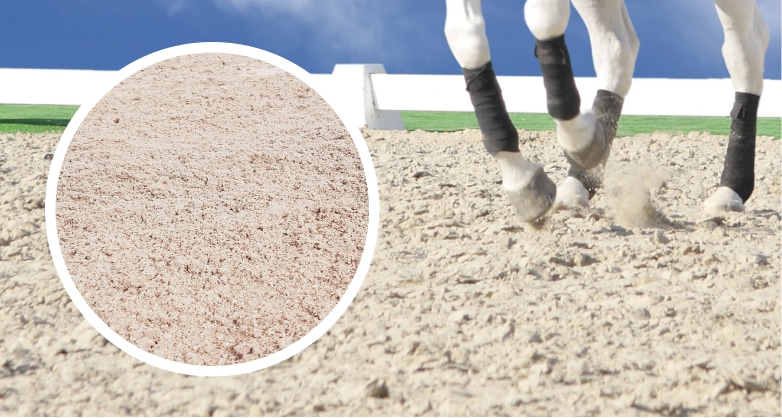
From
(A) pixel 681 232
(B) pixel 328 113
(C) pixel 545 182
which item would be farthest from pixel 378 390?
(A) pixel 681 232

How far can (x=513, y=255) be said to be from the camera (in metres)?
3.25

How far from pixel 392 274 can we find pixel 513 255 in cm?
48

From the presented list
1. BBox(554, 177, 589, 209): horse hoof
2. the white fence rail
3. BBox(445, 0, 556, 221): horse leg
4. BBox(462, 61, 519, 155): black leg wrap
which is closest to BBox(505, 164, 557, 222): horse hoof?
BBox(445, 0, 556, 221): horse leg

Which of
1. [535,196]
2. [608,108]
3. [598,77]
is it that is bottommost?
[535,196]

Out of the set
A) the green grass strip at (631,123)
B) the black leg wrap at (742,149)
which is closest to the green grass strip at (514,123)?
the green grass strip at (631,123)

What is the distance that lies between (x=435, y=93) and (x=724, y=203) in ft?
13.5

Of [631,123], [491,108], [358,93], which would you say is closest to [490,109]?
[491,108]

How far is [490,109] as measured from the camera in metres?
3.31

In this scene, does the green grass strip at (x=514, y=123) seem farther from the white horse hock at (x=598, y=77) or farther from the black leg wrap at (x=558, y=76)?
the black leg wrap at (x=558, y=76)

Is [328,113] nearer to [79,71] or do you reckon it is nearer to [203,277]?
[203,277]

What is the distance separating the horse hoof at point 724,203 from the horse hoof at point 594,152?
105cm

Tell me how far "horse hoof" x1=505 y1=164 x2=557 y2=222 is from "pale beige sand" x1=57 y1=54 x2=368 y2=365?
0.92 meters

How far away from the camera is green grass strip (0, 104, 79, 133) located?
844 centimetres

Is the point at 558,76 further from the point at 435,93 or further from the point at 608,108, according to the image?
the point at 435,93
